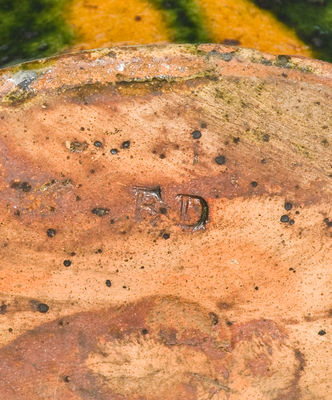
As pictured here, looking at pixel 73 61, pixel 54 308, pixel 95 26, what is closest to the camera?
pixel 73 61

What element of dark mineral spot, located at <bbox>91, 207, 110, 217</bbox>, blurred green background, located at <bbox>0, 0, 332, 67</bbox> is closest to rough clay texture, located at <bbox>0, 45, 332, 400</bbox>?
dark mineral spot, located at <bbox>91, 207, 110, 217</bbox>

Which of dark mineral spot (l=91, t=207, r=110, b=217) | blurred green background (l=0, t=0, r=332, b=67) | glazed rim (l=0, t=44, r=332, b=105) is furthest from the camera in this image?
blurred green background (l=0, t=0, r=332, b=67)

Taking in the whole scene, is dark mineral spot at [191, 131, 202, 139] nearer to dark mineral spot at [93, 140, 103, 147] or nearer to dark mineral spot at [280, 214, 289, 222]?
dark mineral spot at [93, 140, 103, 147]

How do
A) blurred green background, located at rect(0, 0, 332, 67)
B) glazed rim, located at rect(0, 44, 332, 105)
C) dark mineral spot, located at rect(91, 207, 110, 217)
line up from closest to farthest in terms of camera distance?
glazed rim, located at rect(0, 44, 332, 105) < dark mineral spot, located at rect(91, 207, 110, 217) < blurred green background, located at rect(0, 0, 332, 67)

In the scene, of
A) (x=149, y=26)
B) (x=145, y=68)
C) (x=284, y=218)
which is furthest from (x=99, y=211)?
(x=149, y=26)

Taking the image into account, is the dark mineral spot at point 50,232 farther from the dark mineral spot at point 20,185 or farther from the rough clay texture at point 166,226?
the dark mineral spot at point 20,185

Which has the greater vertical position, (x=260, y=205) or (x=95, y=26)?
(x=95, y=26)

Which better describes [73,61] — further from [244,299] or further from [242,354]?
[242,354]

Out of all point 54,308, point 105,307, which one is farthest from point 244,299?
point 54,308

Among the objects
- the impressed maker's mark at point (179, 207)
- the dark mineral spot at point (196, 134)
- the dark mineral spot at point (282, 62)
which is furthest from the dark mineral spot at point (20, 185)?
the dark mineral spot at point (282, 62)

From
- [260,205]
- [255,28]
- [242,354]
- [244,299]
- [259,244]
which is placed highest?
[255,28]
